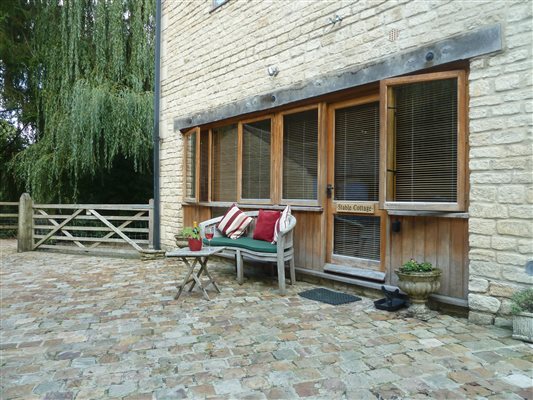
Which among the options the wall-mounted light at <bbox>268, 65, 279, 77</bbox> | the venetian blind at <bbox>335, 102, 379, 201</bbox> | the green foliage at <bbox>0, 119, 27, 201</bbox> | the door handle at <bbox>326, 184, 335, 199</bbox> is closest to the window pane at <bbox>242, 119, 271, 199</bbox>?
the wall-mounted light at <bbox>268, 65, 279, 77</bbox>

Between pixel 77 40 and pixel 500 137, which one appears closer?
pixel 500 137

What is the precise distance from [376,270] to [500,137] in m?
1.77

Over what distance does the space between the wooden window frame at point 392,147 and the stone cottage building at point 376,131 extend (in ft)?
0.03

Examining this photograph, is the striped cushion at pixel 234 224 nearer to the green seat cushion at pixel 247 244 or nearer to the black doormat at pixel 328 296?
the green seat cushion at pixel 247 244

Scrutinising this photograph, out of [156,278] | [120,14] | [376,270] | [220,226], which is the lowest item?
[156,278]

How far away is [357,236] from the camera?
4391 millimetres

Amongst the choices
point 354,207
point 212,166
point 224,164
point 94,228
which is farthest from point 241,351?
point 94,228

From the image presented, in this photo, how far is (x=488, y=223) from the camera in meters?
3.16

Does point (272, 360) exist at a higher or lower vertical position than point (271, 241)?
lower

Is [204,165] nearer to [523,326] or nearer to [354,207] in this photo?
[354,207]

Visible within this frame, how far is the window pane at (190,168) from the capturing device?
672 cm

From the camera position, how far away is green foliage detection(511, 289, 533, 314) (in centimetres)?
285

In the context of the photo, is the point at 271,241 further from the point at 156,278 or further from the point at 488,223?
the point at 488,223

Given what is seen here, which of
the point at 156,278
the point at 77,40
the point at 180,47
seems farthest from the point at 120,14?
the point at 156,278
